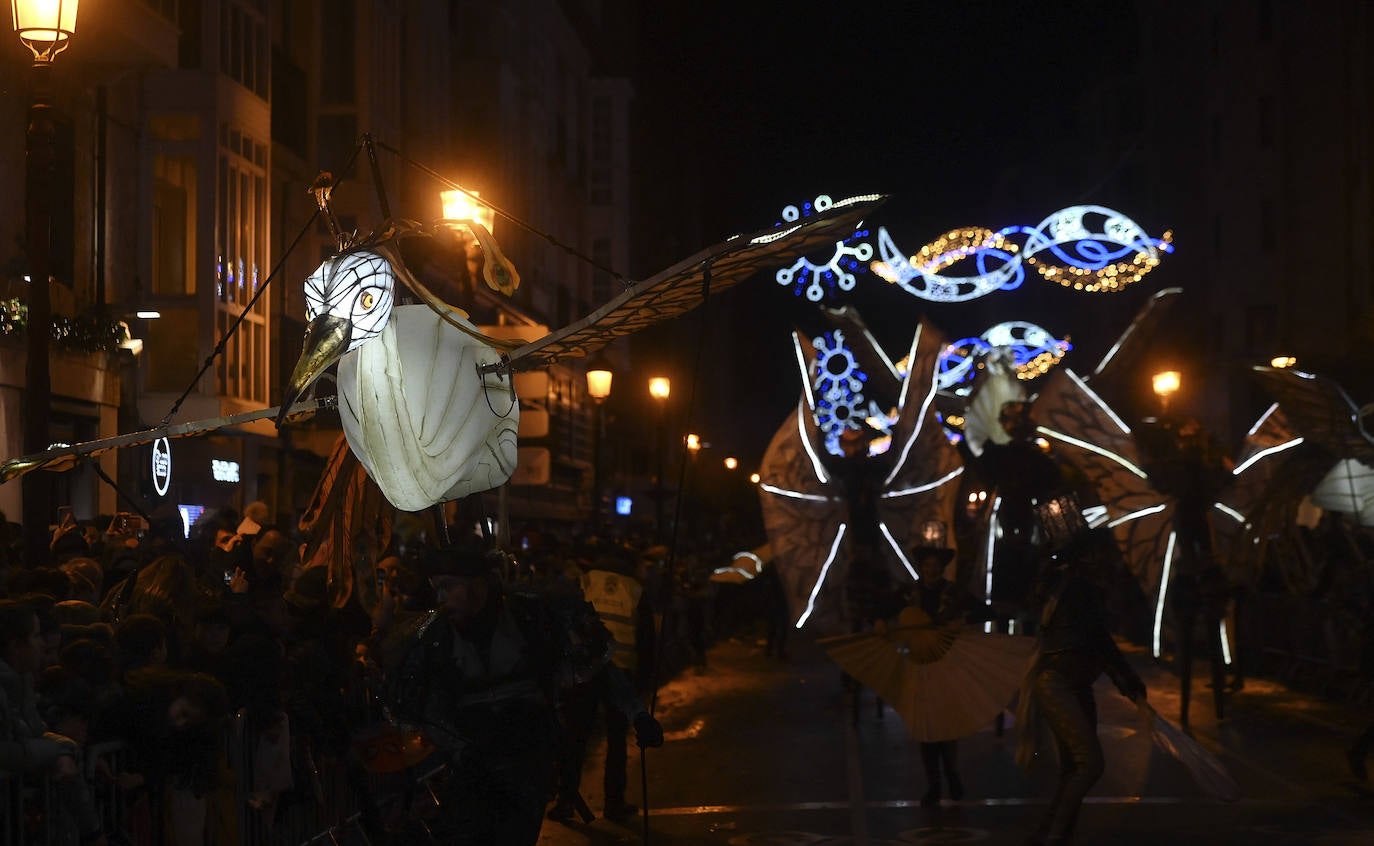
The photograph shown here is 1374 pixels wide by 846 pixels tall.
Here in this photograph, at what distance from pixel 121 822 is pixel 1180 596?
41.2ft

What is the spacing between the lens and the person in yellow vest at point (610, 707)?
492 inches

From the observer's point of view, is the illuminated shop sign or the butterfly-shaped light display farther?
the illuminated shop sign

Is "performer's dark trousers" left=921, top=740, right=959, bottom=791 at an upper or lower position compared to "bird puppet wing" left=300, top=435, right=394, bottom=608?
lower

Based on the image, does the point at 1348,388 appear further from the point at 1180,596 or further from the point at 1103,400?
the point at 1180,596

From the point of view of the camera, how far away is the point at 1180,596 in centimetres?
1816

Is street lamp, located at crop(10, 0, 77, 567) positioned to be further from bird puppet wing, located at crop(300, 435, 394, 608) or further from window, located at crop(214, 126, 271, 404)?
window, located at crop(214, 126, 271, 404)

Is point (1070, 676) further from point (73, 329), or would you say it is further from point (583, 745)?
point (73, 329)

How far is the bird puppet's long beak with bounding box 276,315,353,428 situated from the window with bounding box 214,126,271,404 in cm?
1490

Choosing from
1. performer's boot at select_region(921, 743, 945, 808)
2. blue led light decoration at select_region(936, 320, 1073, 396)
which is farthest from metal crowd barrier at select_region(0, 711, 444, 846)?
blue led light decoration at select_region(936, 320, 1073, 396)

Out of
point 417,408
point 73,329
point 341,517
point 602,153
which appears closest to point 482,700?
point 417,408

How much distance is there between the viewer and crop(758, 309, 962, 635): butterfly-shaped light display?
2145 centimetres

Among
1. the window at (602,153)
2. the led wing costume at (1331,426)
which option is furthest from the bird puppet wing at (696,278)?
the window at (602,153)

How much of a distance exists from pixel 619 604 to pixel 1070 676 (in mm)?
3941

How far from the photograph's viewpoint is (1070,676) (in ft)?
35.4
